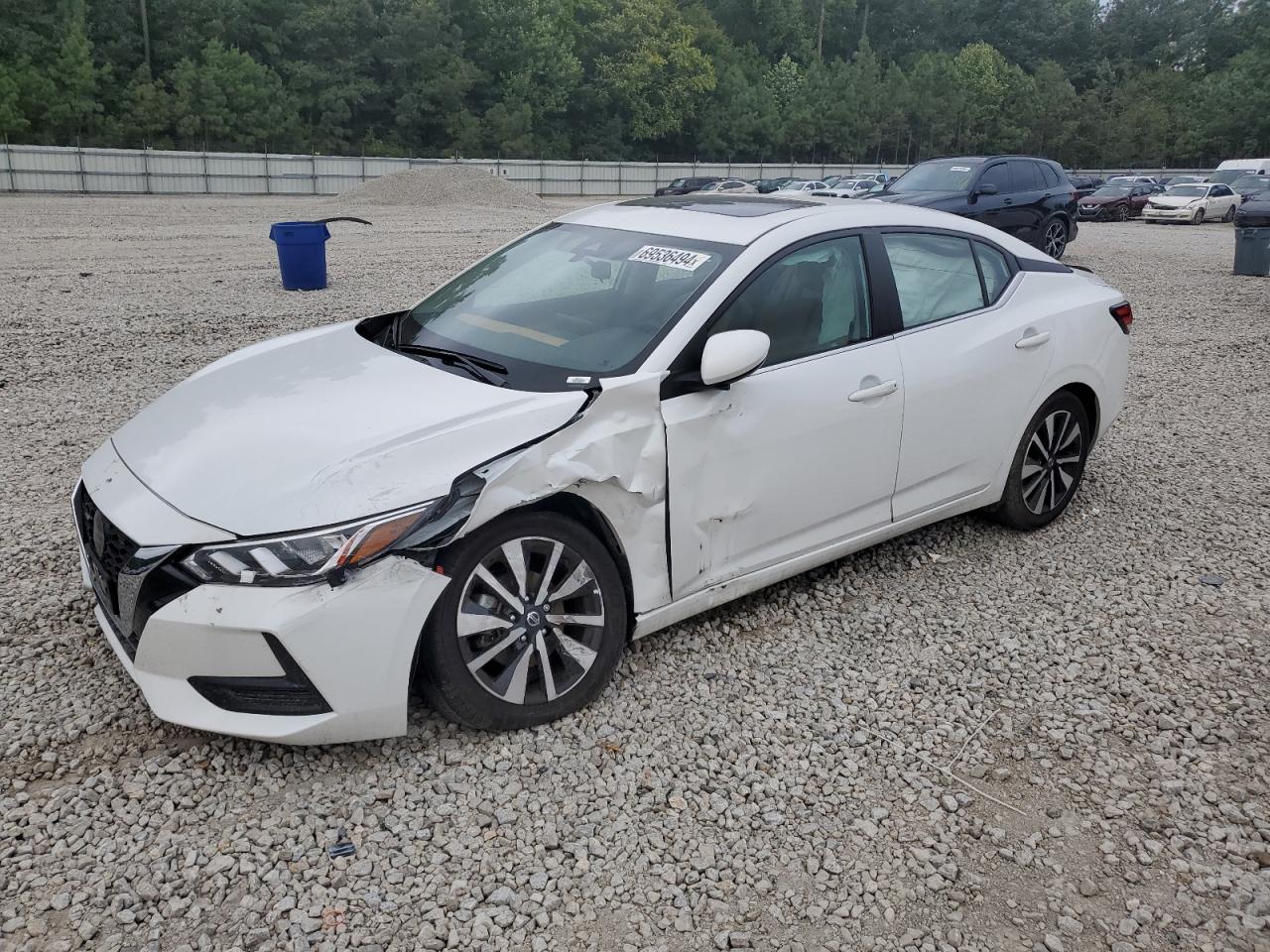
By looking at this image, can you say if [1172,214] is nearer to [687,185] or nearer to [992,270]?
[687,185]

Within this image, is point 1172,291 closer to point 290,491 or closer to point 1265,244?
point 1265,244

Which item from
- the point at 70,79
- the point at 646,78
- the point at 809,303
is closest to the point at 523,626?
the point at 809,303

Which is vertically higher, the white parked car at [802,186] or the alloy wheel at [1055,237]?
the alloy wheel at [1055,237]

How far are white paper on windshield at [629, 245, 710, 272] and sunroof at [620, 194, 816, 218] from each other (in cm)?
31

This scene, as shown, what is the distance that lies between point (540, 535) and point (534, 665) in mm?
440

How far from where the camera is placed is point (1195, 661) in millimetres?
4023

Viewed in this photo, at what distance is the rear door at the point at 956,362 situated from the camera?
431 centimetres

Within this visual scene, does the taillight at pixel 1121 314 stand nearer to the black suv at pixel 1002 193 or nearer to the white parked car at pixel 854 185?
the black suv at pixel 1002 193

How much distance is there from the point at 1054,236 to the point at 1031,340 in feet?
46.2

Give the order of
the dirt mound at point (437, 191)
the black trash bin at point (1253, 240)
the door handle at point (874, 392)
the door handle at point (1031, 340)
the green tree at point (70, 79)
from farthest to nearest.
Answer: the green tree at point (70, 79)
the dirt mound at point (437, 191)
the black trash bin at point (1253, 240)
the door handle at point (1031, 340)
the door handle at point (874, 392)

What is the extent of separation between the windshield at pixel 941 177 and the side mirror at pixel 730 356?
44.6 ft

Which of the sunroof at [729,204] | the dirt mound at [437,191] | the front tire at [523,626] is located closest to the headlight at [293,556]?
the front tire at [523,626]

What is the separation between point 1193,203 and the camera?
32.8m

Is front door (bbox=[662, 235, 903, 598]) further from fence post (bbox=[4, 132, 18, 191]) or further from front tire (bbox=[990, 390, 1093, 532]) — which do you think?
A: fence post (bbox=[4, 132, 18, 191])
